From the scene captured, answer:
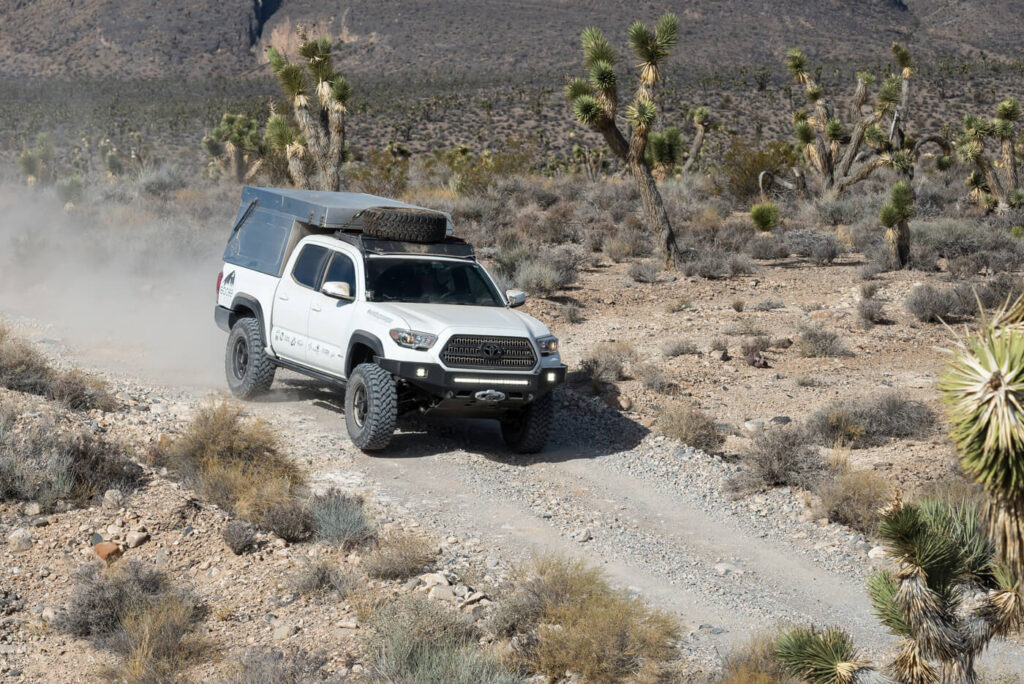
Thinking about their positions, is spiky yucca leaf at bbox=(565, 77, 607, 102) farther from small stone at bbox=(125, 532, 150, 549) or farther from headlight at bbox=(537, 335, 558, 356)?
small stone at bbox=(125, 532, 150, 549)

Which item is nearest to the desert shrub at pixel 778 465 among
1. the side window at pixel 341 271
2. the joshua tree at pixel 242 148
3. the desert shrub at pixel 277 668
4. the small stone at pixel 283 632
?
the side window at pixel 341 271

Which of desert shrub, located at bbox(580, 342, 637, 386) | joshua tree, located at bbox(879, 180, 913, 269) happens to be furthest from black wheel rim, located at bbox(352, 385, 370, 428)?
joshua tree, located at bbox(879, 180, 913, 269)

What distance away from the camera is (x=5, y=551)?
7219mm

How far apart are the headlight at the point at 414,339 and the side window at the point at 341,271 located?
3.49 ft

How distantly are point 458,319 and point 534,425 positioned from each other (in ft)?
4.20

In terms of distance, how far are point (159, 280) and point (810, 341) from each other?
12.0 metres

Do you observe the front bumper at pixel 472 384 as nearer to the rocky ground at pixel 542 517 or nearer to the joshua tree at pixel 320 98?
the rocky ground at pixel 542 517

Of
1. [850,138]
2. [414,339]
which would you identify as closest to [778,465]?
[414,339]

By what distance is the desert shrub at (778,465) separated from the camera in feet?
31.4

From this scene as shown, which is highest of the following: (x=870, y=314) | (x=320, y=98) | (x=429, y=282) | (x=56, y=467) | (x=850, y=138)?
(x=320, y=98)

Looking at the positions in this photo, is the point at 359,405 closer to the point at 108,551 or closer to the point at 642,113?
the point at 108,551

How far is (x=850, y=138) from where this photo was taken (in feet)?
102

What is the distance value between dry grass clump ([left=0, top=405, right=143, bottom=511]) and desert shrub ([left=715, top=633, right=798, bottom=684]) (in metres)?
4.81

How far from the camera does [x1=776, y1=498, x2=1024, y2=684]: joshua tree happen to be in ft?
15.5
